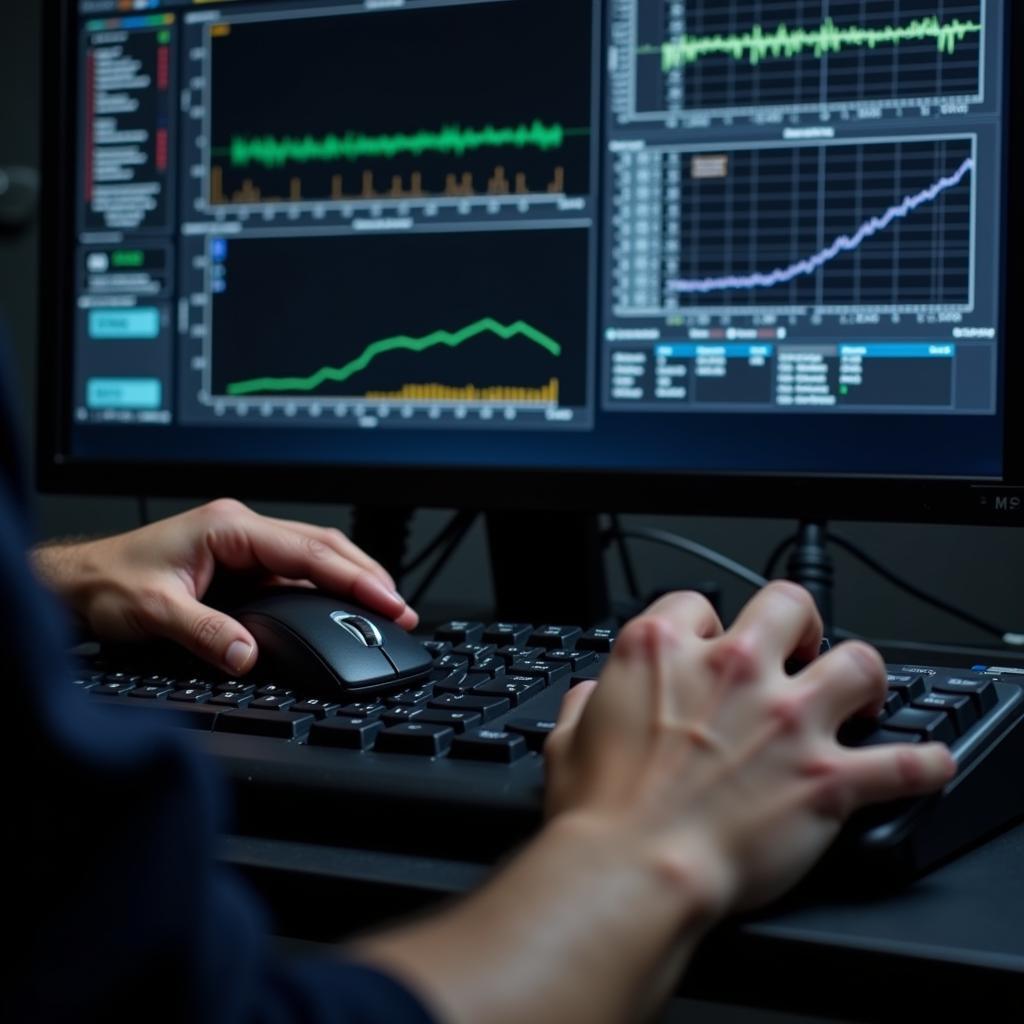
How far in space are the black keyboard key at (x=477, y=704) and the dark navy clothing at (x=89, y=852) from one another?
0.85 feet

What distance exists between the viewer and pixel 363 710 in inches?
22.4

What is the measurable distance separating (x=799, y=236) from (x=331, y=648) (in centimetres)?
41

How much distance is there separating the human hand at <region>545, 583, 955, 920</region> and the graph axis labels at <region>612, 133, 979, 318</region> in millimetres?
353

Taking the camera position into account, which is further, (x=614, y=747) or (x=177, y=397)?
(x=177, y=397)

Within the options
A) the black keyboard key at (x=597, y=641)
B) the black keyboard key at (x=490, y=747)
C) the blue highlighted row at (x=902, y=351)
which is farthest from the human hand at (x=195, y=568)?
the blue highlighted row at (x=902, y=351)

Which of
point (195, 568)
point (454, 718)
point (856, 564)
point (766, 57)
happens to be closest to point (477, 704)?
point (454, 718)

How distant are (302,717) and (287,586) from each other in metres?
0.19

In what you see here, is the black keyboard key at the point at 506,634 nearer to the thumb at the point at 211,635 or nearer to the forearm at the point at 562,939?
the thumb at the point at 211,635

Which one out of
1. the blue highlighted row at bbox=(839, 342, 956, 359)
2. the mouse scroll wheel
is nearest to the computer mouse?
the mouse scroll wheel

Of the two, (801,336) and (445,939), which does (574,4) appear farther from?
(445,939)

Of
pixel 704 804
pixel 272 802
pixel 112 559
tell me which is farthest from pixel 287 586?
pixel 704 804

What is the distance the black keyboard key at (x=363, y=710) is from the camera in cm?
56

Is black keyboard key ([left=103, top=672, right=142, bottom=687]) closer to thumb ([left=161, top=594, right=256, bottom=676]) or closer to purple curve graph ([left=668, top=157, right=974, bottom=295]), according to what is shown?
thumb ([left=161, top=594, right=256, bottom=676])

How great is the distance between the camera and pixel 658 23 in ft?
2.74
